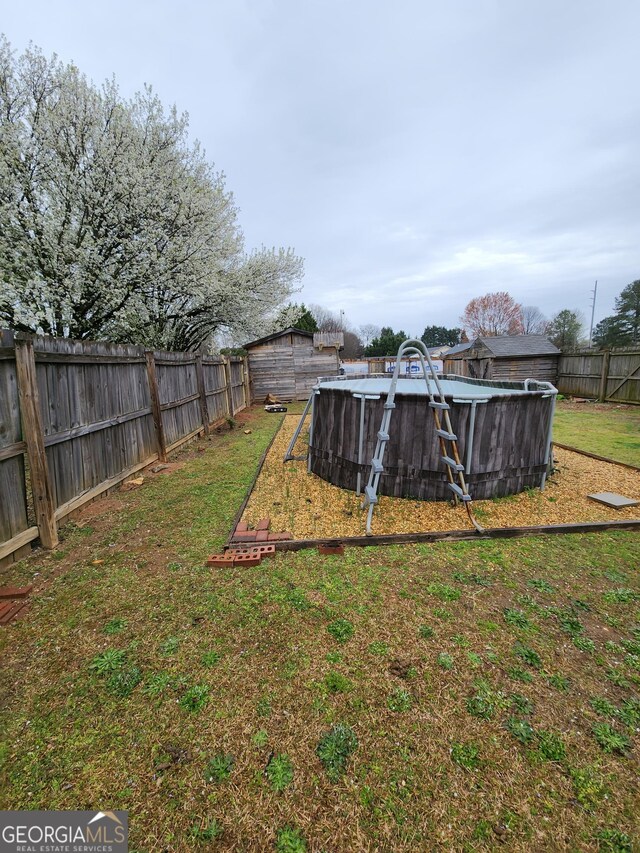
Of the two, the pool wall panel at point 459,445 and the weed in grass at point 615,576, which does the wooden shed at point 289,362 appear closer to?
the pool wall panel at point 459,445

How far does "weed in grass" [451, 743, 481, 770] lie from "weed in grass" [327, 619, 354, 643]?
818mm

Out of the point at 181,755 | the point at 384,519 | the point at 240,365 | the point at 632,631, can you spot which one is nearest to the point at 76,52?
the point at 240,365

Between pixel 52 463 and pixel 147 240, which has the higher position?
pixel 147 240

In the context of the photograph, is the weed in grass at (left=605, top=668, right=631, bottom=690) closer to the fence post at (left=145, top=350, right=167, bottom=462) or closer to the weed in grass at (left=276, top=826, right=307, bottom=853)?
the weed in grass at (left=276, top=826, right=307, bottom=853)

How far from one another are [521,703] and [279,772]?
1.31 meters

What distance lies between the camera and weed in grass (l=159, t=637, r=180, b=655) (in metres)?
2.24

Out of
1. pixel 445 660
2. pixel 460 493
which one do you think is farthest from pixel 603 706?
pixel 460 493

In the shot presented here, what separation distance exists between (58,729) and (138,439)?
469 cm

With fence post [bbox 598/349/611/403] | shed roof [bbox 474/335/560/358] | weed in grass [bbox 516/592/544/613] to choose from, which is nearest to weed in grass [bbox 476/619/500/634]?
weed in grass [bbox 516/592/544/613]

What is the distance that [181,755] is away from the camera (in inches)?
65.1

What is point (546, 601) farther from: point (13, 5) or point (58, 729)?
point (13, 5)

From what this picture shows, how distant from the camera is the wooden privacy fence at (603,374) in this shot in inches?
501

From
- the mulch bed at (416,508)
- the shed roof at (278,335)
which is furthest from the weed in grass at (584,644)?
the shed roof at (278,335)

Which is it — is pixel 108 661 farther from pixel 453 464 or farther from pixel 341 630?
pixel 453 464
